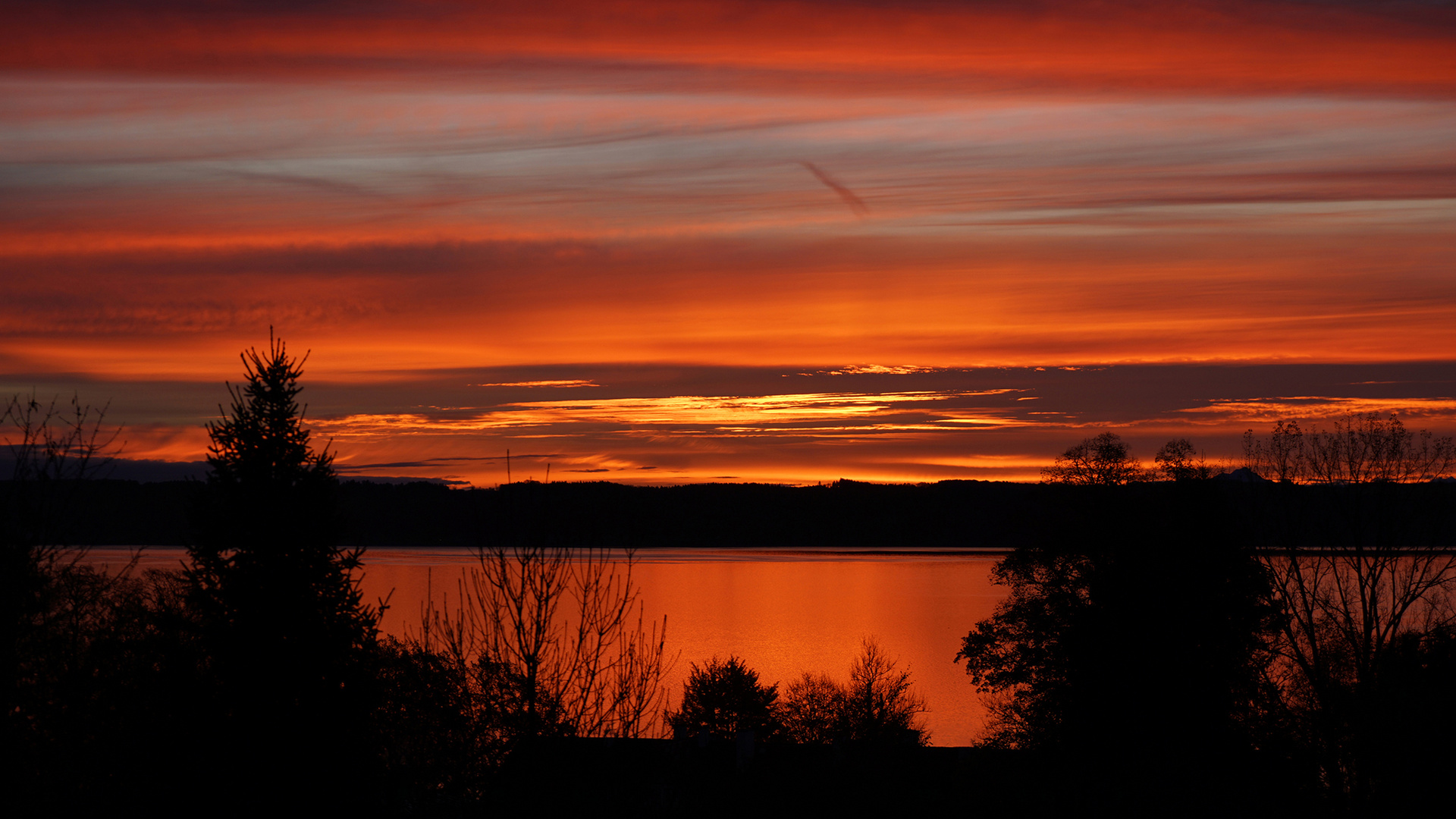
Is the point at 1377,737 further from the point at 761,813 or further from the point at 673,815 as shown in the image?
the point at 673,815

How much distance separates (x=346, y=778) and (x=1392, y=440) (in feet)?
89.7

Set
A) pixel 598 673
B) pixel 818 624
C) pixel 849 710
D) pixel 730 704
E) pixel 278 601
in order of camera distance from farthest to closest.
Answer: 1. pixel 818 624
2. pixel 849 710
3. pixel 730 704
4. pixel 598 673
5. pixel 278 601

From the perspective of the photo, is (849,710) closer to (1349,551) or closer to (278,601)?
(1349,551)

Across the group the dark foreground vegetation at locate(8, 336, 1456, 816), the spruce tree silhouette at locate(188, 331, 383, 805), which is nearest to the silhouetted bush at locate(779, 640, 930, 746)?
the dark foreground vegetation at locate(8, 336, 1456, 816)

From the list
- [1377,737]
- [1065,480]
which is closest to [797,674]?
[1065,480]

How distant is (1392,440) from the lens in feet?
100.0

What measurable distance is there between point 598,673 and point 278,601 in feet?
19.6

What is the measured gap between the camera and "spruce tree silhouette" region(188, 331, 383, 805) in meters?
18.8

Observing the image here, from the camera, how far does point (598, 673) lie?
71.3 ft

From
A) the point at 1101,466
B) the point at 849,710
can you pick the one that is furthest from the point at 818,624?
the point at 1101,466

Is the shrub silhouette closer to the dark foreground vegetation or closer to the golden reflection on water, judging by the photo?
the golden reflection on water

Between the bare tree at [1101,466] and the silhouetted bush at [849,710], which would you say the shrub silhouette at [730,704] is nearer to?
the silhouetted bush at [849,710]

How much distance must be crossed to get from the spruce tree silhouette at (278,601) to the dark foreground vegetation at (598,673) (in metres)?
0.04

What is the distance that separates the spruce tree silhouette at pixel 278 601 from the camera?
18.8m
